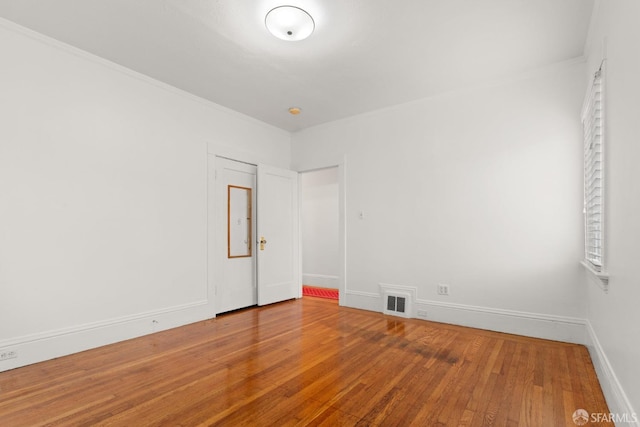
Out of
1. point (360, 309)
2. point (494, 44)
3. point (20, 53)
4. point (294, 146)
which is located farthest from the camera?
point (294, 146)

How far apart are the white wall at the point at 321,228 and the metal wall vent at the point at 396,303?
79.8 inches

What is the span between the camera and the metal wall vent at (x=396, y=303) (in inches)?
171

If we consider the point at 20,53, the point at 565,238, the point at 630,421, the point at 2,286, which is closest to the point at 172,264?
the point at 2,286

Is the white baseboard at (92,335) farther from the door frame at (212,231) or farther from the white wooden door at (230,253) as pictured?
the white wooden door at (230,253)

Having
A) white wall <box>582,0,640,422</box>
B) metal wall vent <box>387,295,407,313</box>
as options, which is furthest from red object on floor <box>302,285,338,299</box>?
white wall <box>582,0,640,422</box>

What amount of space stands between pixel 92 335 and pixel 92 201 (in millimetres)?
1308

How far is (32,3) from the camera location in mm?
2531

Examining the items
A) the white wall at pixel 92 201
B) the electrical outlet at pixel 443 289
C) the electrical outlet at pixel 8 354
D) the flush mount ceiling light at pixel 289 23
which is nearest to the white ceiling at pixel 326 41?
the flush mount ceiling light at pixel 289 23

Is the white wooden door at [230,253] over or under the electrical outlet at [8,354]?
over

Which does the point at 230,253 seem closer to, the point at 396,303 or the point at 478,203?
the point at 396,303

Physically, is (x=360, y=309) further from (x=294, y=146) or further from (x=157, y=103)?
(x=157, y=103)

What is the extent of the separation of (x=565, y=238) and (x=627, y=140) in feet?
6.56

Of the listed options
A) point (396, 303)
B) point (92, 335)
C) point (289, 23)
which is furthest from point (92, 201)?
point (396, 303)

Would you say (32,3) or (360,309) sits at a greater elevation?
(32,3)
